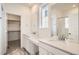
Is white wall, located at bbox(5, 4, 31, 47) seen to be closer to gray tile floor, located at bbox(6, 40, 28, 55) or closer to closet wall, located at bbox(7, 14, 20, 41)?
closet wall, located at bbox(7, 14, 20, 41)

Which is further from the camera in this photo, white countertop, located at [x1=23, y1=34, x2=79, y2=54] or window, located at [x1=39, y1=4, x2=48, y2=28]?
window, located at [x1=39, y1=4, x2=48, y2=28]

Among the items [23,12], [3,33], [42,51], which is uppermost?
[23,12]

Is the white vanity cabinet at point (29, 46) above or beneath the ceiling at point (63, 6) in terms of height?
beneath

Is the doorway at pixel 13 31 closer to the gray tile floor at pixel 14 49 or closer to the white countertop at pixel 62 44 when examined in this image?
the gray tile floor at pixel 14 49

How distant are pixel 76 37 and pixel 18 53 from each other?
858mm

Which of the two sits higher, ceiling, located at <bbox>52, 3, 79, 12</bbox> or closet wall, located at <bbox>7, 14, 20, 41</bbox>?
ceiling, located at <bbox>52, 3, 79, 12</bbox>

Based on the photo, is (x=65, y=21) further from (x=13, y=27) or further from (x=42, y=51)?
(x=13, y=27)

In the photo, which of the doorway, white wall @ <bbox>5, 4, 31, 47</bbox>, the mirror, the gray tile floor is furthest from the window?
the gray tile floor

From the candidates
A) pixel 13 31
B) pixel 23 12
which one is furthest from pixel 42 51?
pixel 23 12

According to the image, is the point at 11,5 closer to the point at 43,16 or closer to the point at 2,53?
the point at 43,16

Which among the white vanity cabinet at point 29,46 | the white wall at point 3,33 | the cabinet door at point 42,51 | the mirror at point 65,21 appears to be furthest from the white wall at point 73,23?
the white wall at point 3,33

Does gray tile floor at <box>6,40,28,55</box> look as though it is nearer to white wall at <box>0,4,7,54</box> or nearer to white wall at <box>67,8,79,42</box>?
white wall at <box>0,4,7,54</box>

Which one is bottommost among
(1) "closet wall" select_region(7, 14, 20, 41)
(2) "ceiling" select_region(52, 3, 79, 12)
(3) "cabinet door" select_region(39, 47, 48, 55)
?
(3) "cabinet door" select_region(39, 47, 48, 55)

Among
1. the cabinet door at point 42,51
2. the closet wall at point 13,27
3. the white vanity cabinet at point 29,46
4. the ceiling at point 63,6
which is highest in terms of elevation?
the ceiling at point 63,6
